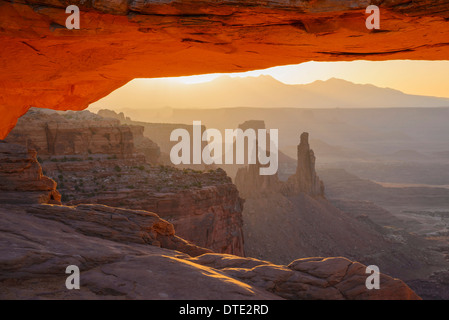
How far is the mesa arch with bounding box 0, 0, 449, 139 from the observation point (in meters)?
8.32

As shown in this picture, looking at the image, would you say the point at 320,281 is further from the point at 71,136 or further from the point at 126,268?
the point at 71,136

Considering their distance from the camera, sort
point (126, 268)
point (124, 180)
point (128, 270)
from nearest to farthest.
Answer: point (128, 270)
point (126, 268)
point (124, 180)

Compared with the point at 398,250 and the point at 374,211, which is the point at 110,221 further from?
the point at 374,211

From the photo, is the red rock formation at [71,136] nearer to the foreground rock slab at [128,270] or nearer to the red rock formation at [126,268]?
the red rock formation at [126,268]

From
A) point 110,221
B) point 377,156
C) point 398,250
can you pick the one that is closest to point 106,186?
point 110,221

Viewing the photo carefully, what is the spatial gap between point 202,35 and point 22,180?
759cm

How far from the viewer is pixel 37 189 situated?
13.1 meters

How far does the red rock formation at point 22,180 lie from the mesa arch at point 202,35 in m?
2.48

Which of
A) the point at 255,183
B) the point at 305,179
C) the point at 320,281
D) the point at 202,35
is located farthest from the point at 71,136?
the point at 305,179

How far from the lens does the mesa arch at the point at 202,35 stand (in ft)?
27.3

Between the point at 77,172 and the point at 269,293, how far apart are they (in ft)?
74.1

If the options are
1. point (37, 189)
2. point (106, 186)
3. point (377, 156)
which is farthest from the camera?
point (377, 156)

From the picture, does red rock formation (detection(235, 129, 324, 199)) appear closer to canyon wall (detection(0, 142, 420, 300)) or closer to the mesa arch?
canyon wall (detection(0, 142, 420, 300))

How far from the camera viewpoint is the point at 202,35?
368 inches
